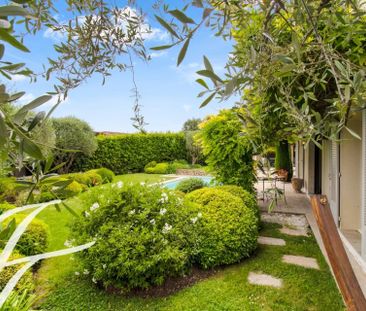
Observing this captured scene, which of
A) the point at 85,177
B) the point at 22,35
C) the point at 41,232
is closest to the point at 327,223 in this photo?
the point at 22,35

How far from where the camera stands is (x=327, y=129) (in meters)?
1.19

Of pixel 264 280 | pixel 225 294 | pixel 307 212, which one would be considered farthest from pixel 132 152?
pixel 225 294

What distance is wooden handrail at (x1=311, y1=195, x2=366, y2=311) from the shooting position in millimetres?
1565

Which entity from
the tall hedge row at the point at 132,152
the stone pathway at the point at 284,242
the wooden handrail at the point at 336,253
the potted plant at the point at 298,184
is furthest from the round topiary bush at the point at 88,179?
the wooden handrail at the point at 336,253

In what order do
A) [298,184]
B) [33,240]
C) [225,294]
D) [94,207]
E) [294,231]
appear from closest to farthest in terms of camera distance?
[225,294]
[94,207]
[33,240]
[294,231]
[298,184]

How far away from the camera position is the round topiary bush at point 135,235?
12.0ft

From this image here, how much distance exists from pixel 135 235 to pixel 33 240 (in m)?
1.94

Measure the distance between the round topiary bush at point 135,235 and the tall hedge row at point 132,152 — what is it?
12921 mm

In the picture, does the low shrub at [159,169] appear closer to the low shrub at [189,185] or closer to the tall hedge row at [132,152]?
the tall hedge row at [132,152]

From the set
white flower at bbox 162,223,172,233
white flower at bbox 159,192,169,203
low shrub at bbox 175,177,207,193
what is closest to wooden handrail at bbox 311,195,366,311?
white flower at bbox 162,223,172,233

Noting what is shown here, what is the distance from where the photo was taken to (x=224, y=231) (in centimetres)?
448

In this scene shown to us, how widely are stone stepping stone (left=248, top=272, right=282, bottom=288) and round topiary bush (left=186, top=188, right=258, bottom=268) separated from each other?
1.42ft

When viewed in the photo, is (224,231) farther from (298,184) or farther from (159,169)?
(159,169)

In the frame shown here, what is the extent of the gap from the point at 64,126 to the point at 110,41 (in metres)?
15.0
